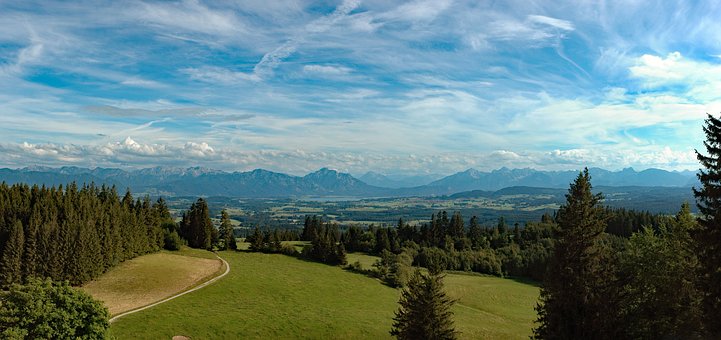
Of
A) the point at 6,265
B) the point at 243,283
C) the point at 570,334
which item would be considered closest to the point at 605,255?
the point at 570,334

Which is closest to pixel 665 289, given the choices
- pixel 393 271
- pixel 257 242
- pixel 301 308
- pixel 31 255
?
pixel 301 308

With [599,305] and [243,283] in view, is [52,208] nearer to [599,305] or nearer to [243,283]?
[243,283]

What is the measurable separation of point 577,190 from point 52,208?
321 feet

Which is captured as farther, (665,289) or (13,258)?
(13,258)

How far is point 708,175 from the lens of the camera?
27156mm

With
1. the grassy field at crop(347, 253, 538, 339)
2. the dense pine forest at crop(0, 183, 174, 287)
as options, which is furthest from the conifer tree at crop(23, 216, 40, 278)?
the grassy field at crop(347, 253, 538, 339)

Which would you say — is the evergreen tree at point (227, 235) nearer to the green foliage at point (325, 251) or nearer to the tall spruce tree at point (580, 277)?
the green foliage at point (325, 251)

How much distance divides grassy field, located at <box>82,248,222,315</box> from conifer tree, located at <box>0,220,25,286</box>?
11.5 metres

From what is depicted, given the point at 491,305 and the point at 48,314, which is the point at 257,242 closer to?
the point at 491,305

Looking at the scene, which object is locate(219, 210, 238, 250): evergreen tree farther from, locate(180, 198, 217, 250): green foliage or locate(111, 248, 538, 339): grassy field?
locate(111, 248, 538, 339): grassy field

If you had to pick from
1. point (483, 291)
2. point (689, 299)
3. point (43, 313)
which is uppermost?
point (689, 299)

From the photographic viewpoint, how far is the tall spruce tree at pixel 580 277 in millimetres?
32906

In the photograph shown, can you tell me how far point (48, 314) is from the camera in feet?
121

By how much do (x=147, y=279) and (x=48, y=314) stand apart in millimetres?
43241
